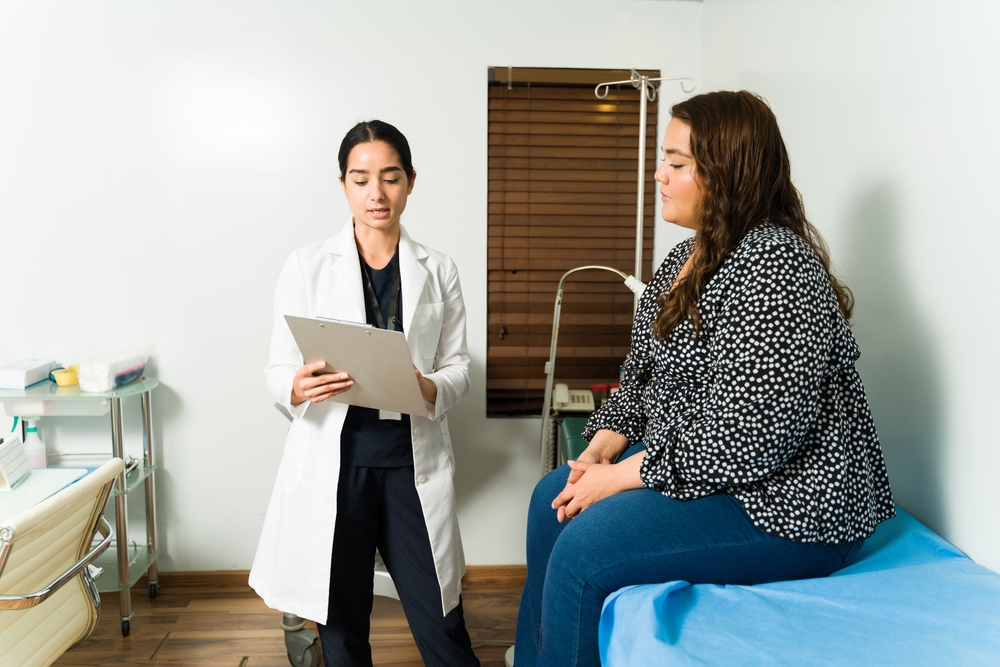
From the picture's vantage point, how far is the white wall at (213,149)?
2420mm

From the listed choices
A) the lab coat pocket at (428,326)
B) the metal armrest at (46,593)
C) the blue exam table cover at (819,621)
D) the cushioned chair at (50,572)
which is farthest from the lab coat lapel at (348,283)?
the blue exam table cover at (819,621)

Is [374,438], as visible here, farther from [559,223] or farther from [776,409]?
[559,223]

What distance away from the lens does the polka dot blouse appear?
1135 millimetres

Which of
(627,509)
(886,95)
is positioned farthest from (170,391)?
(886,95)

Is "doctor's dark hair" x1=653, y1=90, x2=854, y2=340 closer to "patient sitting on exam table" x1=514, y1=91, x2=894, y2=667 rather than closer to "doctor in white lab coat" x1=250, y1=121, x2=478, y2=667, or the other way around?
"patient sitting on exam table" x1=514, y1=91, x2=894, y2=667

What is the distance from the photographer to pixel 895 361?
150 cm

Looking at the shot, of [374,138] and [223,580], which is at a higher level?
[374,138]

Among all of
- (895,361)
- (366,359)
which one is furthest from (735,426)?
(366,359)

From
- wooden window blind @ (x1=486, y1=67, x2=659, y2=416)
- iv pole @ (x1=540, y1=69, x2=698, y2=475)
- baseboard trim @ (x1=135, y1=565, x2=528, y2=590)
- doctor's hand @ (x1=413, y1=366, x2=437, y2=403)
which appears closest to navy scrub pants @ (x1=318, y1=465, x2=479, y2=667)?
doctor's hand @ (x1=413, y1=366, x2=437, y2=403)

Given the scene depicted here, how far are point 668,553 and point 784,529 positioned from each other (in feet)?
0.61

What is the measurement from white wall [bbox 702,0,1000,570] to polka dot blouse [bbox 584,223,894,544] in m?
0.18

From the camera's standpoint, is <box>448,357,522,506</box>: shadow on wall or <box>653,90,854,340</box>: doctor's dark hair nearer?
<box>653,90,854,340</box>: doctor's dark hair

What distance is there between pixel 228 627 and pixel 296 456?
38.8 inches

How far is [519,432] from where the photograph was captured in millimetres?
2697
